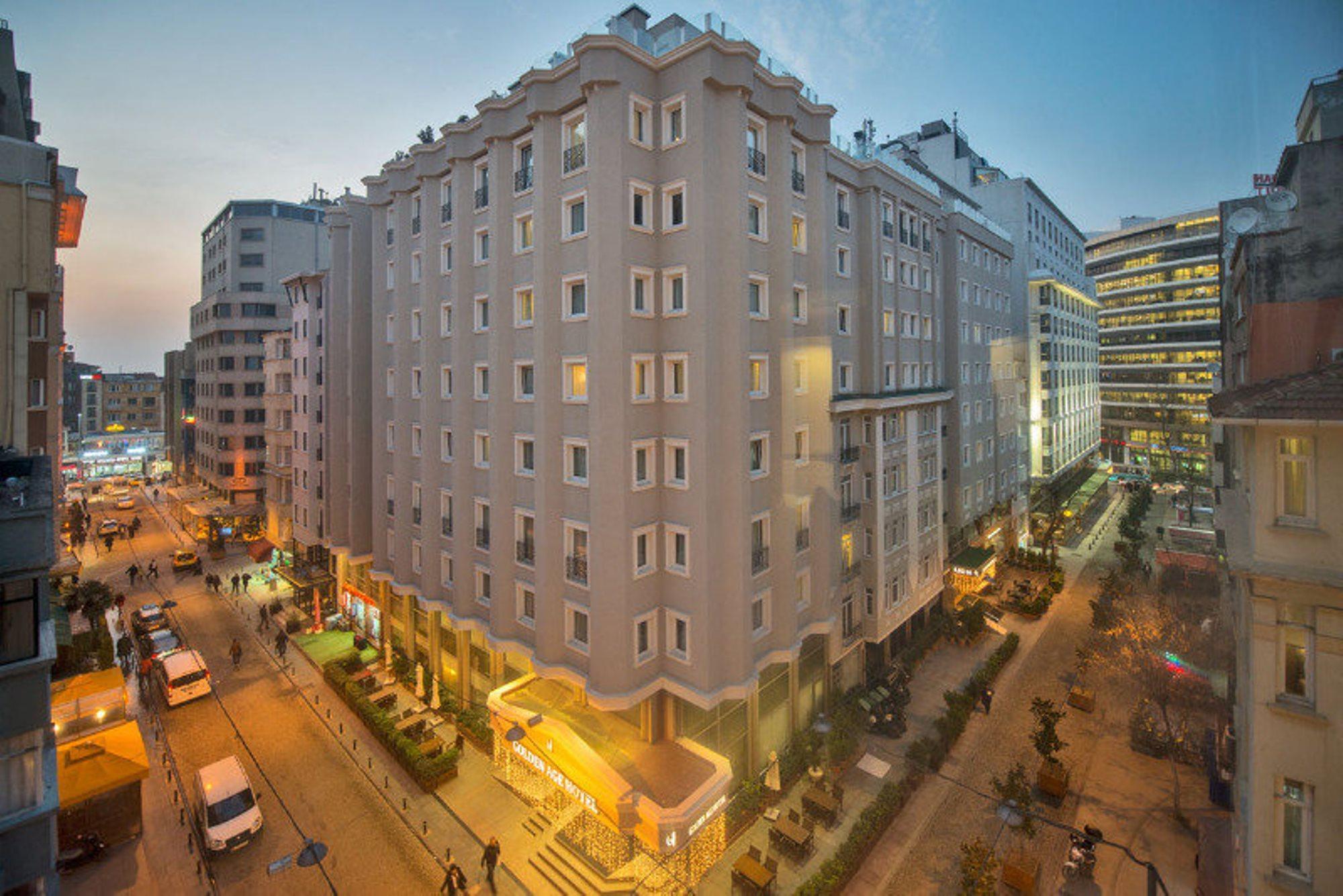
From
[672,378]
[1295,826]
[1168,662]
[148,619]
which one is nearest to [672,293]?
[672,378]

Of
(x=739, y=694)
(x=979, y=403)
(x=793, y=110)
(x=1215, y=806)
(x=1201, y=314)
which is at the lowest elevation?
(x=1215, y=806)

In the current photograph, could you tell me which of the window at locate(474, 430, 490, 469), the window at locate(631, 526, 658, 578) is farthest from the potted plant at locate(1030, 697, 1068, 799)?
the window at locate(474, 430, 490, 469)

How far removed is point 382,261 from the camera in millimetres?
30438

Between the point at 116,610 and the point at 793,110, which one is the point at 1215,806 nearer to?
the point at 793,110

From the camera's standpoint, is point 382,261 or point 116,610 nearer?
point 382,261

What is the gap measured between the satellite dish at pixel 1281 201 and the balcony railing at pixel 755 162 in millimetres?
14326

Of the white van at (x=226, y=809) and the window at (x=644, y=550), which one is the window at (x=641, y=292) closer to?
the window at (x=644, y=550)

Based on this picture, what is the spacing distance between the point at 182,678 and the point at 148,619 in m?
12.9

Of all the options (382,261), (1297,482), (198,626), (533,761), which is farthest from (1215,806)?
(198,626)

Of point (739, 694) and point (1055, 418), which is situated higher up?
point (1055, 418)

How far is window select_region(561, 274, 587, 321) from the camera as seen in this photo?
19.1 m

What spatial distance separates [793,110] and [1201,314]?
10217 centimetres

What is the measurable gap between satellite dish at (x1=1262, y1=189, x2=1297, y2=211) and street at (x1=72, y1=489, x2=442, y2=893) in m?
31.7

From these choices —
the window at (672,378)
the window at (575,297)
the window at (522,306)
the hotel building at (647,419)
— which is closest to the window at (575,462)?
the hotel building at (647,419)
